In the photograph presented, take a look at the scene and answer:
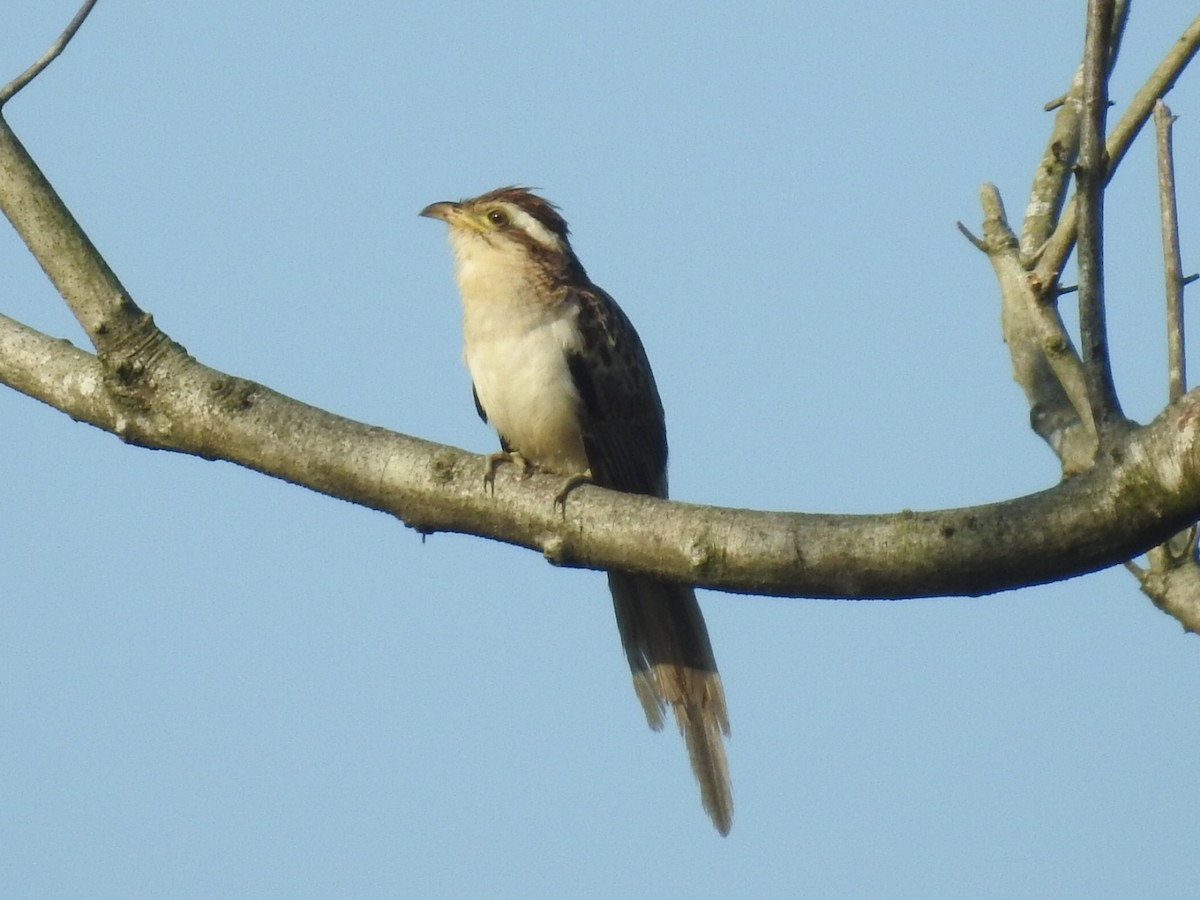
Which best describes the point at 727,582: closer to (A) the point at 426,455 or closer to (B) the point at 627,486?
(A) the point at 426,455

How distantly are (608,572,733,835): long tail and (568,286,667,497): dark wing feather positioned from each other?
586 millimetres

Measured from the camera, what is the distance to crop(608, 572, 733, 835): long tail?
7160mm

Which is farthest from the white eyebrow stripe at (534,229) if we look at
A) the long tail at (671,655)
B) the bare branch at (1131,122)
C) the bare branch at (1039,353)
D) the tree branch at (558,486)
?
the tree branch at (558,486)

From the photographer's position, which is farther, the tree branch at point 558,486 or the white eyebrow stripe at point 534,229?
the white eyebrow stripe at point 534,229

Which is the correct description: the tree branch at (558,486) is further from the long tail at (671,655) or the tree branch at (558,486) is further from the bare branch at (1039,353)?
the long tail at (671,655)

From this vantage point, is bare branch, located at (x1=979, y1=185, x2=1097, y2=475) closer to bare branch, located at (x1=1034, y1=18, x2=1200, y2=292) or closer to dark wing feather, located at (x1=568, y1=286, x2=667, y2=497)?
bare branch, located at (x1=1034, y1=18, x2=1200, y2=292)

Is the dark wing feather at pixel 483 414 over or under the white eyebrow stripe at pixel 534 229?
under

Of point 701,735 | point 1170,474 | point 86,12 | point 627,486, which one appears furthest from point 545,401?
point 1170,474

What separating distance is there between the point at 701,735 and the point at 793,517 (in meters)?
3.29

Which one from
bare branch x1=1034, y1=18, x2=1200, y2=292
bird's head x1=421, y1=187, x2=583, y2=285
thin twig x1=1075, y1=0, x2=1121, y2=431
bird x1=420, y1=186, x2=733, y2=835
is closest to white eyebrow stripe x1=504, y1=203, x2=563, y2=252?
bird's head x1=421, y1=187, x2=583, y2=285

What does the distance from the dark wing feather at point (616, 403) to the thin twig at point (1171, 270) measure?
3.31 metres

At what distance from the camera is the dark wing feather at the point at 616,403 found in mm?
7609

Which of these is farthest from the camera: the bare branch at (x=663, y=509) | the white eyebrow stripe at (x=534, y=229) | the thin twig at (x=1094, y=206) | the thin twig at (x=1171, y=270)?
the white eyebrow stripe at (x=534, y=229)

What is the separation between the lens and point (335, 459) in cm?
444
